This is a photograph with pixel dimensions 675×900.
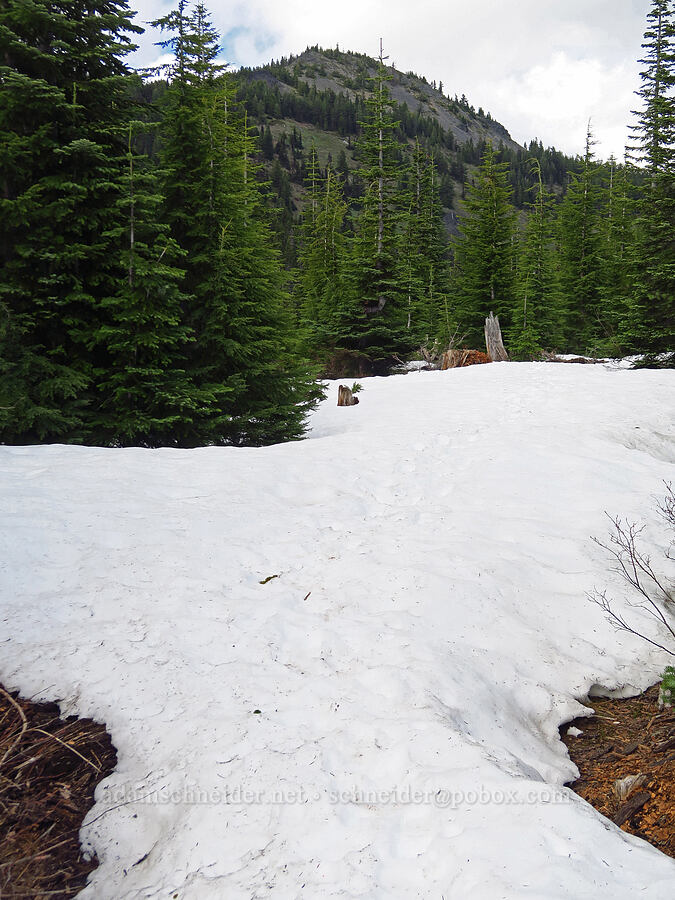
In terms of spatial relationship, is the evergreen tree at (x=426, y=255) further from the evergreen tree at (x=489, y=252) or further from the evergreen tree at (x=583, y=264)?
the evergreen tree at (x=583, y=264)

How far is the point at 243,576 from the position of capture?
14.8ft

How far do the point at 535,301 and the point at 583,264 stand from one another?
585 cm

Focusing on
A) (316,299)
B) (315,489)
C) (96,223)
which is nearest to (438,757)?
(315,489)

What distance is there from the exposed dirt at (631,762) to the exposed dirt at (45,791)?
2.62m

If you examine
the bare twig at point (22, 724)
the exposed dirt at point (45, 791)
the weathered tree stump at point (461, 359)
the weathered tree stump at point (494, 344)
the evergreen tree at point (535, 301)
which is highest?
the evergreen tree at point (535, 301)

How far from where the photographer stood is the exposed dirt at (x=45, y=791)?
208cm

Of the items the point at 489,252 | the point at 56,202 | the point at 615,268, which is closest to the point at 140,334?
the point at 56,202

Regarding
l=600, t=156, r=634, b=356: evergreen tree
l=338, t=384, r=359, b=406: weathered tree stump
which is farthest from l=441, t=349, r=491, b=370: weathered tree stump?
l=338, t=384, r=359, b=406: weathered tree stump

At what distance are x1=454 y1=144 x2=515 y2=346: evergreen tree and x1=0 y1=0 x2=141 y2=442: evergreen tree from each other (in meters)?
19.2

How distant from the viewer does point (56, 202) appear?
732 cm

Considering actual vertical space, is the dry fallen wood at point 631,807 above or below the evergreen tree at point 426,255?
below

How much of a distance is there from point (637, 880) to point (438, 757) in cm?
95

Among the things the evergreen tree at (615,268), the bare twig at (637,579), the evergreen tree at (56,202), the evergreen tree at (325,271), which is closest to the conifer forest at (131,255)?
the evergreen tree at (56,202)

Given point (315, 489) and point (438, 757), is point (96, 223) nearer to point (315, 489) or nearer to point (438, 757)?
point (315, 489)
